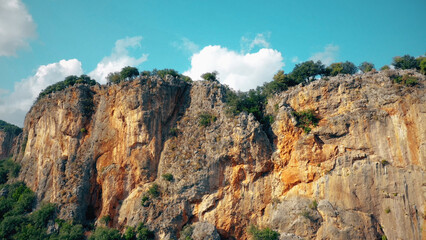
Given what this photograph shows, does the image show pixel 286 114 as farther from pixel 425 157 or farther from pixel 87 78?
pixel 87 78

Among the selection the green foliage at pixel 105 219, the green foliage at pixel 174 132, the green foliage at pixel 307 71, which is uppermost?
the green foliage at pixel 307 71

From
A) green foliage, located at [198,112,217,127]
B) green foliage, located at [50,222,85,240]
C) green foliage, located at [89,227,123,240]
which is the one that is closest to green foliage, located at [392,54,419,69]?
green foliage, located at [198,112,217,127]

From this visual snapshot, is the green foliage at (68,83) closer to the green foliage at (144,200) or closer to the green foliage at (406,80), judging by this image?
the green foliage at (144,200)

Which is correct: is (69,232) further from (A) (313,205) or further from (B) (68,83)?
(A) (313,205)

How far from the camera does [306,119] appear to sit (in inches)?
1158

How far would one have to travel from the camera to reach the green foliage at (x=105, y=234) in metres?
26.7

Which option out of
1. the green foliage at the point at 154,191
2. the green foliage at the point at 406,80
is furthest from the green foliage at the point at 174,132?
the green foliage at the point at 406,80

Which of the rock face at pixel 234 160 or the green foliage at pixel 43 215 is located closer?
the rock face at pixel 234 160

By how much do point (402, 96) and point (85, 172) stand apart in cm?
3097

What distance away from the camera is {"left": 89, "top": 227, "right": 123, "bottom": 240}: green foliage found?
26656 mm

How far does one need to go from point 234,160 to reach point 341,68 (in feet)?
59.1

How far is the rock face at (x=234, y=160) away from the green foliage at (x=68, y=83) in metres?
4.70

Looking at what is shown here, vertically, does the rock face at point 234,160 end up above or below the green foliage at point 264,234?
above

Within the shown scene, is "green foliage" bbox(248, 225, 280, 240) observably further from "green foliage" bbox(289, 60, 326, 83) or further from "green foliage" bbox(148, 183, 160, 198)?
"green foliage" bbox(289, 60, 326, 83)
